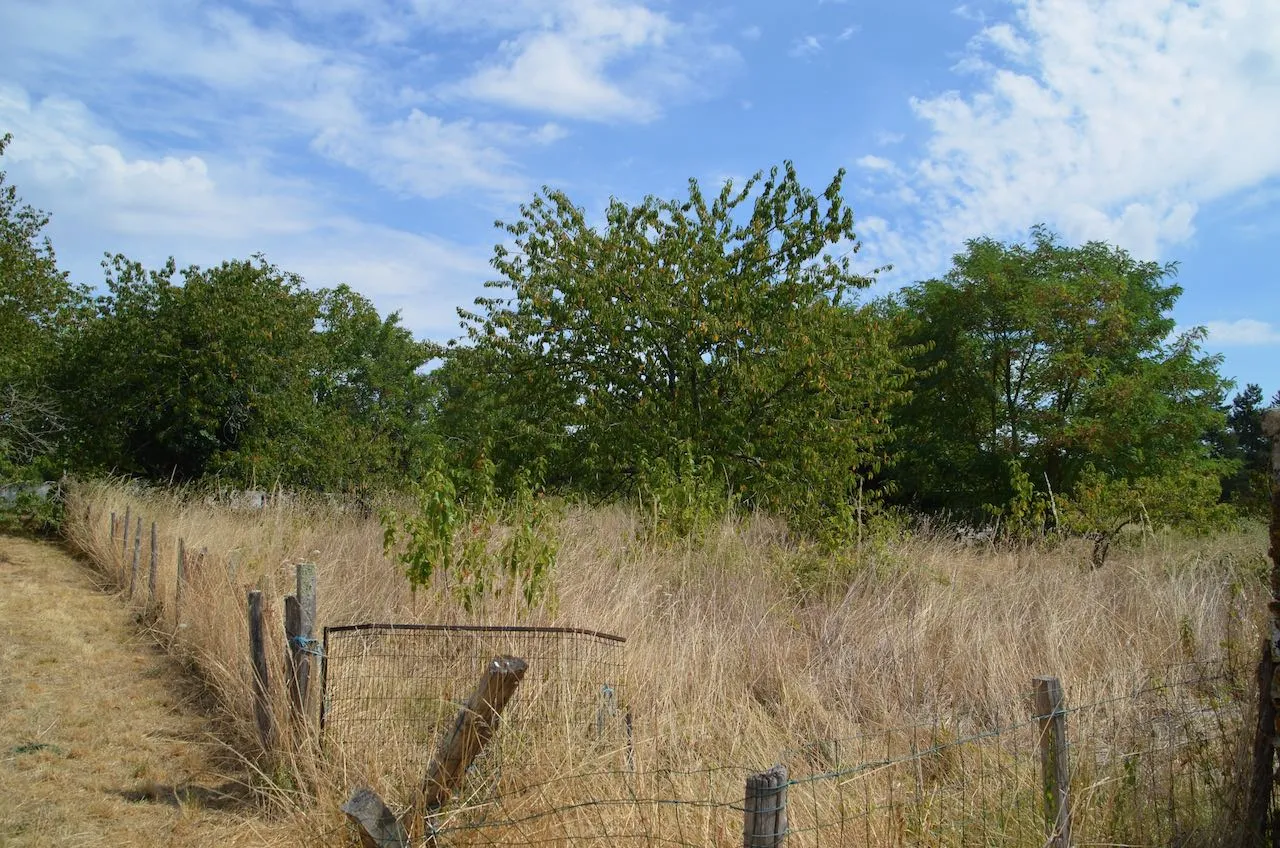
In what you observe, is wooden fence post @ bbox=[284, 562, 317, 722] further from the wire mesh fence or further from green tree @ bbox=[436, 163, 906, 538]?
green tree @ bbox=[436, 163, 906, 538]

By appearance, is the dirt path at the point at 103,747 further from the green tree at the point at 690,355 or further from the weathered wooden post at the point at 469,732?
the green tree at the point at 690,355

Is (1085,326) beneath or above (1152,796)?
above

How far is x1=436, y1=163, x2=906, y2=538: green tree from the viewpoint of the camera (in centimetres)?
1541

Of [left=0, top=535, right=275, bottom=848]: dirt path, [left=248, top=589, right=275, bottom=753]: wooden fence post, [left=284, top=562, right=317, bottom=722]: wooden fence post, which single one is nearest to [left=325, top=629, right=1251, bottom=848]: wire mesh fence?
[left=284, top=562, right=317, bottom=722]: wooden fence post

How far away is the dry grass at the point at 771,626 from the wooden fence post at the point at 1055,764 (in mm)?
582

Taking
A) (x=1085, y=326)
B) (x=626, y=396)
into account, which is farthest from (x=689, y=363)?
(x=1085, y=326)

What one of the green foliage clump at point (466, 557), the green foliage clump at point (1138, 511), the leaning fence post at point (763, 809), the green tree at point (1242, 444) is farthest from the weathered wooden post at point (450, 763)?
the green tree at point (1242, 444)

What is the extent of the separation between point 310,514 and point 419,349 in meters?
7.37

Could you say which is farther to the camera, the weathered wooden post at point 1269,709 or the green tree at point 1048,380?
the green tree at point 1048,380

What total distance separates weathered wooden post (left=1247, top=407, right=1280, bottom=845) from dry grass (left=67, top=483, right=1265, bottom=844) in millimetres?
1274

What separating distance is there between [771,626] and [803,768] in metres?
2.42

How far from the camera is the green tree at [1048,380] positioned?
22828 millimetres

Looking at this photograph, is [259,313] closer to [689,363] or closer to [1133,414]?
[689,363]

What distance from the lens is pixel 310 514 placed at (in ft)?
44.1
